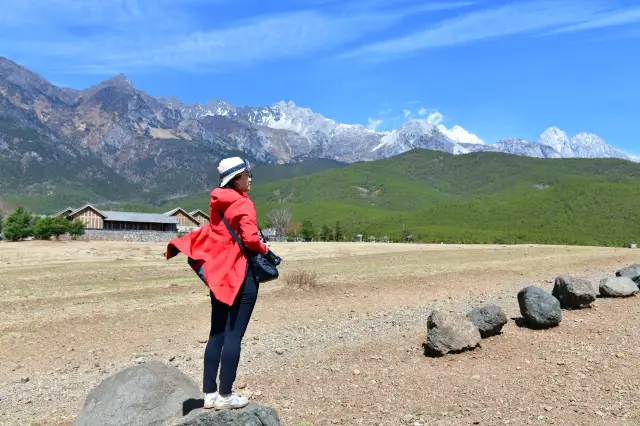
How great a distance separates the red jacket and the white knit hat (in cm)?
13

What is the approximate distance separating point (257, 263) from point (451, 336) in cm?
578

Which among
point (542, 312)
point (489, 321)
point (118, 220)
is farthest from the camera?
point (118, 220)

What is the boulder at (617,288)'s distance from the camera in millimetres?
15117

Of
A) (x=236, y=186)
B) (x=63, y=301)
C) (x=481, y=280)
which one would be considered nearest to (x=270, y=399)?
(x=236, y=186)

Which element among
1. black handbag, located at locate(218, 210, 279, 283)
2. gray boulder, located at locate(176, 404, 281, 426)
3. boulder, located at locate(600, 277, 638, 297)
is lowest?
gray boulder, located at locate(176, 404, 281, 426)

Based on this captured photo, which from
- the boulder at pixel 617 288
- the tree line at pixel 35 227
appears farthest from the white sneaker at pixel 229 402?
the tree line at pixel 35 227

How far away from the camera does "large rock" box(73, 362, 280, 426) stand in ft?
20.2

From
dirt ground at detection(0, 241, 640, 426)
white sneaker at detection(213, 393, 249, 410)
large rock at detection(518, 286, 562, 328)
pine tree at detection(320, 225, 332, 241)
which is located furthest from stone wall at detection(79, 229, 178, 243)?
white sneaker at detection(213, 393, 249, 410)

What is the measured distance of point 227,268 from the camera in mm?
5766

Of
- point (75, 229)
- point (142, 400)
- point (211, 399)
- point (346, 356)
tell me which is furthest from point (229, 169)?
point (75, 229)

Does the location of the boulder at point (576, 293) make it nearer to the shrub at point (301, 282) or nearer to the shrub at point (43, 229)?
the shrub at point (301, 282)

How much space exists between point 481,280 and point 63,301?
17431 millimetres

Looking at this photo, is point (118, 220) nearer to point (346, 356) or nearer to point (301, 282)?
point (301, 282)

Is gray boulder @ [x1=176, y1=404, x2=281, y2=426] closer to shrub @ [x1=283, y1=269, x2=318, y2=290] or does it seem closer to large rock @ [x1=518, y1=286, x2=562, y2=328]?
large rock @ [x1=518, y1=286, x2=562, y2=328]
